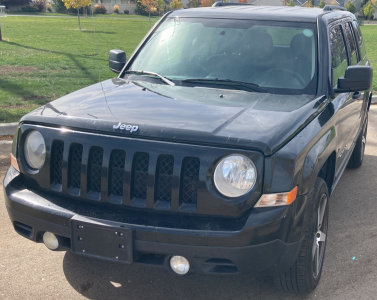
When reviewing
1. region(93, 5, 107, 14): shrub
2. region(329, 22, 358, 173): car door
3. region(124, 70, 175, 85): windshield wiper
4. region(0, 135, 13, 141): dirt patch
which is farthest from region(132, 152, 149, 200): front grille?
region(93, 5, 107, 14): shrub

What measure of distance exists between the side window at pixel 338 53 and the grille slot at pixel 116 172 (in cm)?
208

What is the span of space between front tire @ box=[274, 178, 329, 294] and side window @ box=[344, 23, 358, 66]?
2.23 m

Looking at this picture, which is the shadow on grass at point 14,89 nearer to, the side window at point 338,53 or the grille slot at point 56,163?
the side window at point 338,53

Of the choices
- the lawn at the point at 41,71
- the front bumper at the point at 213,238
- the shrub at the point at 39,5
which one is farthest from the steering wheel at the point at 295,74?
the shrub at the point at 39,5

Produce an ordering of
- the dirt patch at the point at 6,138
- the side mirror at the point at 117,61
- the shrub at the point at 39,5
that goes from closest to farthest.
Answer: the side mirror at the point at 117,61 < the dirt patch at the point at 6,138 < the shrub at the point at 39,5

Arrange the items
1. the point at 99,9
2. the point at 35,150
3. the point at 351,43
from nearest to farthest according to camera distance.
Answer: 1. the point at 35,150
2. the point at 351,43
3. the point at 99,9

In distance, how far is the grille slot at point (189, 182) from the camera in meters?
2.78

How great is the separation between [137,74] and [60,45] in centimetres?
1685

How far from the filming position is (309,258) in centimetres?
313

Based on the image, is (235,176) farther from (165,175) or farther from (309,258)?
(309,258)

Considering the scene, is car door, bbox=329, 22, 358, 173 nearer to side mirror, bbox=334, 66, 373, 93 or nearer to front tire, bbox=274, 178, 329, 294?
side mirror, bbox=334, 66, 373, 93

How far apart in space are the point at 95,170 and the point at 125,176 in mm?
236

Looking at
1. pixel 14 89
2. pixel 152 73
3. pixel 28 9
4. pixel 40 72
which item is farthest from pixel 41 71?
pixel 28 9

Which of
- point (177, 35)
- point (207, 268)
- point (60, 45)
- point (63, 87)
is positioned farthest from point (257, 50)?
point (60, 45)
